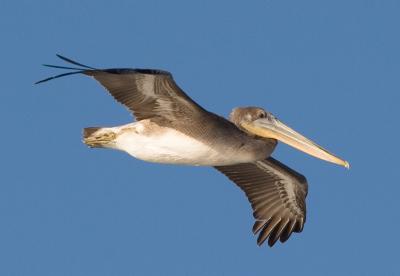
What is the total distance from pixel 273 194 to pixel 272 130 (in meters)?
2.03

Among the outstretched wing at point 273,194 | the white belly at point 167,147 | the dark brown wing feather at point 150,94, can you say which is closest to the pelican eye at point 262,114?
the white belly at point 167,147

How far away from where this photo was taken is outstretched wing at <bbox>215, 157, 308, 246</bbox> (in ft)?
46.0

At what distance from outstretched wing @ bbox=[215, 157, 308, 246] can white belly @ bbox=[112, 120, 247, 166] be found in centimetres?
222

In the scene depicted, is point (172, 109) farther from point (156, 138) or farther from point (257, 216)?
point (257, 216)

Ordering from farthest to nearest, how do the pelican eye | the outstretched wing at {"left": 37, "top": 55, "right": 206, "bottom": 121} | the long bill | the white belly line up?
1. the pelican eye
2. the long bill
3. the white belly
4. the outstretched wing at {"left": 37, "top": 55, "right": 206, "bottom": 121}

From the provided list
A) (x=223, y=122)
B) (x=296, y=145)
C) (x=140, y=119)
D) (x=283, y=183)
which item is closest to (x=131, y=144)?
(x=140, y=119)

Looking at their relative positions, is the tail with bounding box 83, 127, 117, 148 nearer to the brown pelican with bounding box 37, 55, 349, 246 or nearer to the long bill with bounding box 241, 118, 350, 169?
the brown pelican with bounding box 37, 55, 349, 246

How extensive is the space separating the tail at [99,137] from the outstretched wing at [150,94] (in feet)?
1.86

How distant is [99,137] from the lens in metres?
12.5

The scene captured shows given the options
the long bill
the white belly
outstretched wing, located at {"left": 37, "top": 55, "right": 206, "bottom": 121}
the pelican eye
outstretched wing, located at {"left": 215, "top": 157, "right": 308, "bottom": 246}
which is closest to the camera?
outstretched wing, located at {"left": 37, "top": 55, "right": 206, "bottom": 121}

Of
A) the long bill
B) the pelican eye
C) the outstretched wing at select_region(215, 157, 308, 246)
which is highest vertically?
the pelican eye

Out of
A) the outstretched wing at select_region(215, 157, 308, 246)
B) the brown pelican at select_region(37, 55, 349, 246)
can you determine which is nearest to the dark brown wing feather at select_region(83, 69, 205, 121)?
the brown pelican at select_region(37, 55, 349, 246)

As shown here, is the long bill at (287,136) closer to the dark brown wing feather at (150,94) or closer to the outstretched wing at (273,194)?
the dark brown wing feather at (150,94)

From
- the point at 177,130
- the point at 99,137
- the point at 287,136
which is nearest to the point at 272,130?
the point at 287,136
